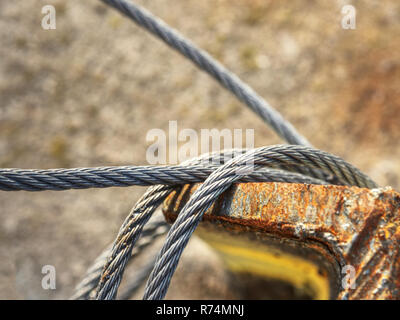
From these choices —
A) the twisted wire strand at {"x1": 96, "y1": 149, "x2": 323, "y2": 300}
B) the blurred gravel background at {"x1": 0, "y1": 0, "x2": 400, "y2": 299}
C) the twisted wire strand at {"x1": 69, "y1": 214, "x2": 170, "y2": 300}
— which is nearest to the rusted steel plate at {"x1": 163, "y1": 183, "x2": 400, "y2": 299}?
the twisted wire strand at {"x1": 96, "y1": 149, "x2": 323, "y2": 300}

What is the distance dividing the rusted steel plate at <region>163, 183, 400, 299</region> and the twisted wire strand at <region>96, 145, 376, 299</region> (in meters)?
0.04

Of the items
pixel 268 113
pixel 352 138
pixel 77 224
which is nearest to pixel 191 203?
pixel 268 113

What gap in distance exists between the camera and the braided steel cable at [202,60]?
70cm

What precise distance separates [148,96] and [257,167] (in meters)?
0.93

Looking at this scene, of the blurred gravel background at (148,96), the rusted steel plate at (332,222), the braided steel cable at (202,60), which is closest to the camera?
the rusted steel plate at (332,222)

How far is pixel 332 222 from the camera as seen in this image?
42 centimetres

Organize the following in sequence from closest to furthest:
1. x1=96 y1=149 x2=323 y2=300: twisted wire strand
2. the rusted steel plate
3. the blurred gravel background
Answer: the rusted steel plate → x1=96 y1=149 x2=323 y2=300: twisted wire strand → the blurred gravel background

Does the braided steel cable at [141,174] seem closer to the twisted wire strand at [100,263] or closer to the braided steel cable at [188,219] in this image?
the braided steel cable at [188,219]

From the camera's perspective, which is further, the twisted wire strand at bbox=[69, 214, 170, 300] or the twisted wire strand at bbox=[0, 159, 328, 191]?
the twisted wire strand at bbox=[69, 214, 170, 300]

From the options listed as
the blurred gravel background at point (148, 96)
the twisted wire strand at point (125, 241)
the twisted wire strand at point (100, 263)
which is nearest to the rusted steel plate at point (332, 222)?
the twisted wire strand at point (125, 241)

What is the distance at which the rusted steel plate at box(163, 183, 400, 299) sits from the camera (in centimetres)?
40

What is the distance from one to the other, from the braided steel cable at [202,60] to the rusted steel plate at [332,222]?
0.82 feet

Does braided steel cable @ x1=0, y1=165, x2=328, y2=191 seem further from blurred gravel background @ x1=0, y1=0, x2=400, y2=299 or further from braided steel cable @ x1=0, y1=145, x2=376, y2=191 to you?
blurred gravel background @ x1=0, y1=0, x2=400, y2=299
